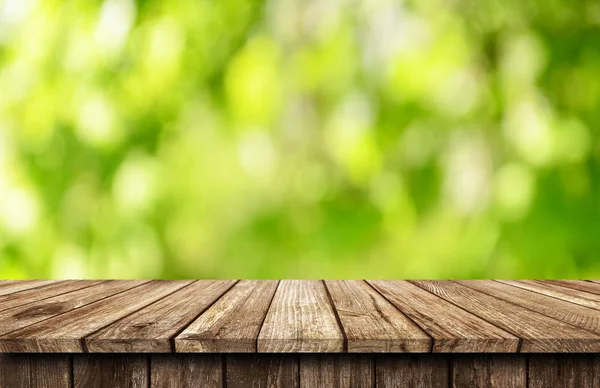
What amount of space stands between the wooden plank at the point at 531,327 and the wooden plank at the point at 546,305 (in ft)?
0.08

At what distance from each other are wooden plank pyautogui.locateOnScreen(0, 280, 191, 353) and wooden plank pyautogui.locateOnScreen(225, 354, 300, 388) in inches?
9.1

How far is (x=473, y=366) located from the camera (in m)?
0.91

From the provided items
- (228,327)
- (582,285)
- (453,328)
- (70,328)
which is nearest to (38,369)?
(70,328)

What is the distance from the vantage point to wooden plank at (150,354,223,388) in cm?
91

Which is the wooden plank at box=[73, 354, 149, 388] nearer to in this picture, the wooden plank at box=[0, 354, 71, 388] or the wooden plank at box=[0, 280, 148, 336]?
the wooden plank at box=[0, 354, 71, 388]

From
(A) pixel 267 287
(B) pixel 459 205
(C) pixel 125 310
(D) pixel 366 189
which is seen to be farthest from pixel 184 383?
(B) pixel 459 205

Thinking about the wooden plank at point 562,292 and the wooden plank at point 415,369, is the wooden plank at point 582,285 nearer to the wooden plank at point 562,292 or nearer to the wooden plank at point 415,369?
the wooden plank at point 562,292

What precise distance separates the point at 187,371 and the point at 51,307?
1.32 ft

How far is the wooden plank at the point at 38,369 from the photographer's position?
91 cm

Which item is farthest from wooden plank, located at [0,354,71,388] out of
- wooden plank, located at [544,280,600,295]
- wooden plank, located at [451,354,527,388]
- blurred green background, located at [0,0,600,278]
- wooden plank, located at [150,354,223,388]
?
wooden plank, located at [544,280,600,295]

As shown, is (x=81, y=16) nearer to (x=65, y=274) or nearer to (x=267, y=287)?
(x=65, y=274)

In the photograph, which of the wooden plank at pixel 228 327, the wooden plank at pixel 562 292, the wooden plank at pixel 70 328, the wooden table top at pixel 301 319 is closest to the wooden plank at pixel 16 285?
the wooden table top at pixel 301 319

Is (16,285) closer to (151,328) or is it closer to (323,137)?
(151,328)

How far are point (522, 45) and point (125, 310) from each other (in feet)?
4.86
